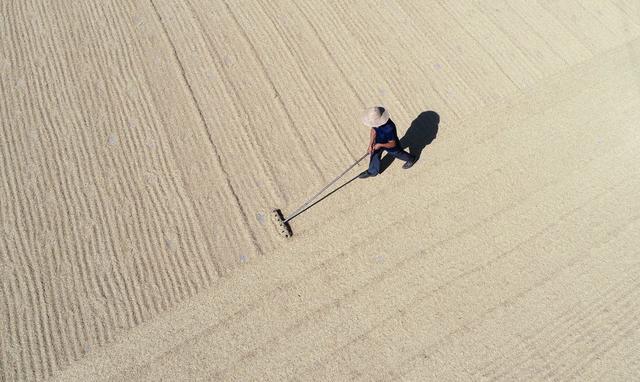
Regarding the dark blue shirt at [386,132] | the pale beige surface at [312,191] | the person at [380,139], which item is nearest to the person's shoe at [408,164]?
the person at [380,139]

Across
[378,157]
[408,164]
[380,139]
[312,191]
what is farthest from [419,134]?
[312,191]

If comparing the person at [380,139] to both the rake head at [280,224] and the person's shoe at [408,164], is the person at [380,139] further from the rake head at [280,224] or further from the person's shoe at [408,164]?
the rake head at [280,224]

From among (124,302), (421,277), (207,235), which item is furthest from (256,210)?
(421,277)

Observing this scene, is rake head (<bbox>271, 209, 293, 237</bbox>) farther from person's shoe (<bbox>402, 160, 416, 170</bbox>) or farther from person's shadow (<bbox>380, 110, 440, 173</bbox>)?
person's shoe (<bbox>402, 160, 416, 170</bbox>)

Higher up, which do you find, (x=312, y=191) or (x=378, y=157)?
(x=312, y=191)

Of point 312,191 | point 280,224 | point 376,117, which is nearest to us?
point 376,117

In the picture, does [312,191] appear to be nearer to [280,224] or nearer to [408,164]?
[280,224]

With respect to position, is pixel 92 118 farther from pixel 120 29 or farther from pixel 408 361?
pixel 408 361
